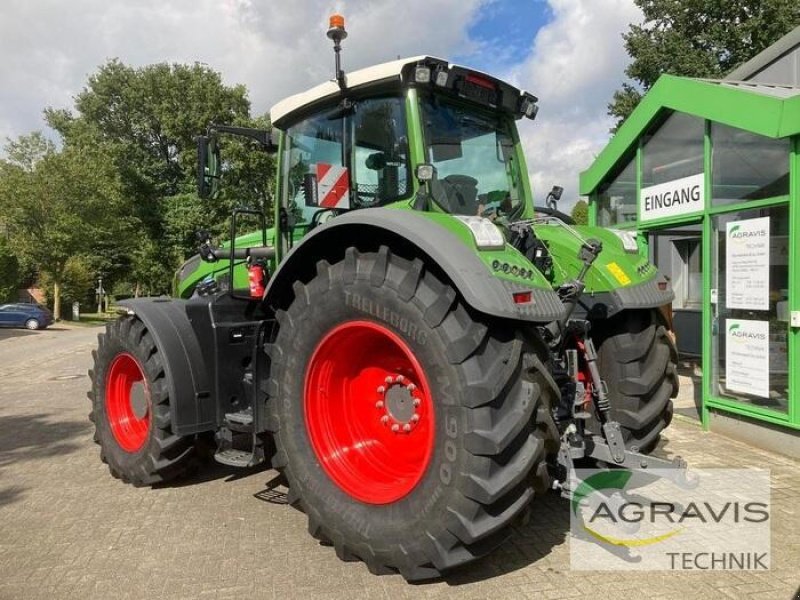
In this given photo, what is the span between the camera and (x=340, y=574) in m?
3.13

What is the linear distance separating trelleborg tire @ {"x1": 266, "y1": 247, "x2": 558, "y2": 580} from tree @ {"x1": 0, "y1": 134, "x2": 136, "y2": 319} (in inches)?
1178

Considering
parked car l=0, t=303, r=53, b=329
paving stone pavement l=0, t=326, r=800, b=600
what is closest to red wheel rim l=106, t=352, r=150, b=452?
paving stone pavement l=0, t=326, r=800, b=600

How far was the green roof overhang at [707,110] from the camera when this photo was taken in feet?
17.7

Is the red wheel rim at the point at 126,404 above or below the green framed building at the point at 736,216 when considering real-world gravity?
below

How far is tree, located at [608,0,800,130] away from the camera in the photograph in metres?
21.6

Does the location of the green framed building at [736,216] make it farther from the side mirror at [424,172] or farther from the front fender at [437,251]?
the front fender at [437,251]

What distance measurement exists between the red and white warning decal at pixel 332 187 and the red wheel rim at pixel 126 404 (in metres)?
2.08

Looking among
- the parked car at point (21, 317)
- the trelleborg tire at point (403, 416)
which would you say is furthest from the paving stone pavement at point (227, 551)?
the parked car at point (21, 317)

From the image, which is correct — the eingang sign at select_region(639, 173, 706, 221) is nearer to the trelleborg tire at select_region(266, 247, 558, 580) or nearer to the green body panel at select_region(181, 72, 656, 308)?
the green body panel at select_region(181, 72, 656, 308)

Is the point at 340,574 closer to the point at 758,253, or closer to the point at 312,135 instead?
the point at 312,135

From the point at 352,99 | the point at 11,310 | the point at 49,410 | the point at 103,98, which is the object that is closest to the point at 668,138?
the point at 352,99

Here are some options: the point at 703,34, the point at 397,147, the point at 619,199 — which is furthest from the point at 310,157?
the point at 703,34

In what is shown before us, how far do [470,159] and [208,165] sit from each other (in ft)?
6.12

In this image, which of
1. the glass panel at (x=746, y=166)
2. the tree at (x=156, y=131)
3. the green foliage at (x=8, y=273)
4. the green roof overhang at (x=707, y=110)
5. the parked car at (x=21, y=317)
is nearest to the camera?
the green roof overhang at (x=707, y=110)
